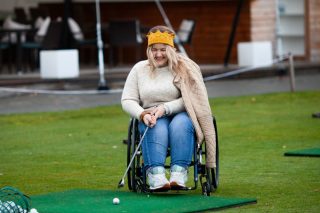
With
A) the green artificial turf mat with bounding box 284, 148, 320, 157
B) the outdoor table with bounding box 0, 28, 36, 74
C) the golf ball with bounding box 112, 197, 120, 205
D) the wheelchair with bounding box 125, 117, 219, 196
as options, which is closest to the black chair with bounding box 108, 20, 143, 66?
the outdoor table with bounding box 0, 28, 36, 74

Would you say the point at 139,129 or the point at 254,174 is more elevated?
the point at 139,129

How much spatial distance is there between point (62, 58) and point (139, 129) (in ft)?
43.0

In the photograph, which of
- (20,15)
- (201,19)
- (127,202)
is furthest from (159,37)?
(201,19)

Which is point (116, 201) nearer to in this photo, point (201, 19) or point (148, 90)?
point (148, 90)

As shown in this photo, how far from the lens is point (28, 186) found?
970cm

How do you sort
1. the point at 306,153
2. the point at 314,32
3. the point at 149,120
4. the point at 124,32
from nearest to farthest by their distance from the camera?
the point at 149,120, the point at 306,153, the point at 124,32, the point at 314,32

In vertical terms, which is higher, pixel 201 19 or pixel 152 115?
pixel 152 115

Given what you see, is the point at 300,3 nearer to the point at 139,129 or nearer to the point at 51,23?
the point at 51,23

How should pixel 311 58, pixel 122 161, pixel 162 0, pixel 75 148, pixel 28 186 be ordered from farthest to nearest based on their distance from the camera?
pixel 311 58, pixel 162 0, pixel 75 148, pixel 122 161, pixel 28 186

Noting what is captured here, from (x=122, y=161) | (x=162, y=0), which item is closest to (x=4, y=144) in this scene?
(x=122, y=161)

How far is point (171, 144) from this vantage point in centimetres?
877

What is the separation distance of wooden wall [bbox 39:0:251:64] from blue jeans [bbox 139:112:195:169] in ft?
58.9

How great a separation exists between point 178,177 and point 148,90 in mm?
808

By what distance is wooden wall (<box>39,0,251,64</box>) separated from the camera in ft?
89.0
